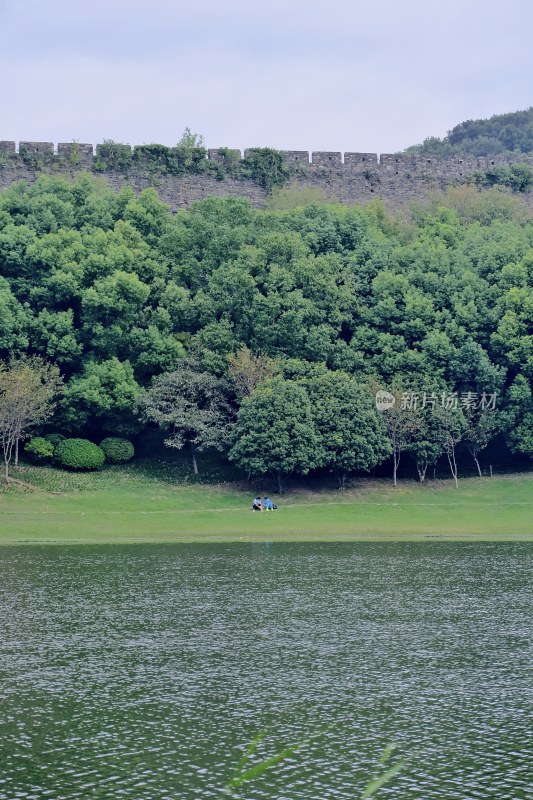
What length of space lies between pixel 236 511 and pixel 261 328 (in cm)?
1002

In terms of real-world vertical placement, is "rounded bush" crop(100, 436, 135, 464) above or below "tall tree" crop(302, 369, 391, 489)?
below

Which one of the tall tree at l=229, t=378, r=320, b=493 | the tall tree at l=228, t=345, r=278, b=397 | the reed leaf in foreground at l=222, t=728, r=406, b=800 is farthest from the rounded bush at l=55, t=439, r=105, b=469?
the reed leaf in foreground at l=222, t=728, r=406, b=800

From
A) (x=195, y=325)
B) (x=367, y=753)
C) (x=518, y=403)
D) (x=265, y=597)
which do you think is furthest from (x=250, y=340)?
(x=367, y=753)

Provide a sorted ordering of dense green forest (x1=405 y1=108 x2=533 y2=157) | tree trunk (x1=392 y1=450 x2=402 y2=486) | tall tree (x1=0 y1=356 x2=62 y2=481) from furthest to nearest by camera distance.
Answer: dense green forest (x1=405 y1=108 x2=533 y2=157) < tree trunk (x1=392 y1=450 x2=402 y2=486) < tall tree (x1=0 y1=356 x2=62 y2=481)

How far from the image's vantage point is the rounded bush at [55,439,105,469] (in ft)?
160

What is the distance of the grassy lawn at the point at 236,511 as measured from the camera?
40188 millimetres

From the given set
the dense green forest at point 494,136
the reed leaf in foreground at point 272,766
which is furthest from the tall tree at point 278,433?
the dense green forest at point 494,136

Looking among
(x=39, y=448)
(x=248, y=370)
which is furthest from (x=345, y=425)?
(x=39, y=448)

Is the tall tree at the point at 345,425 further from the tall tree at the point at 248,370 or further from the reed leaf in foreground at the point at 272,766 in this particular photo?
the reed leaf in foreground at the point at 272,766

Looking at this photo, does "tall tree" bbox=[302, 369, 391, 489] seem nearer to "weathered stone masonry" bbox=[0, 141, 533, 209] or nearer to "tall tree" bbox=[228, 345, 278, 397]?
"tall tree" bbox=[228, 345, 278, 397]

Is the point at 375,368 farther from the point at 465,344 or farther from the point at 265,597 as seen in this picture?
the point at 265,597

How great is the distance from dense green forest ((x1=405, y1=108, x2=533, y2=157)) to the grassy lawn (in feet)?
278

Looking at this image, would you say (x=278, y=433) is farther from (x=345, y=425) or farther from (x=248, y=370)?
(x=248, y=370)

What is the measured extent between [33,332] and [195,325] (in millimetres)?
7029
